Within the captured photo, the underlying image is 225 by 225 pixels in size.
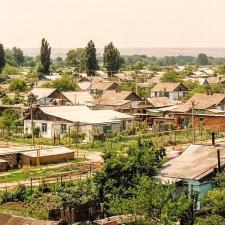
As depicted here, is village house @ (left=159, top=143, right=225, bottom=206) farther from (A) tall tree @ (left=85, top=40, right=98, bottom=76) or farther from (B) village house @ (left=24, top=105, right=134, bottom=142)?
(A) tall tree @ (left=85, top=40, right=98, bottom=76)

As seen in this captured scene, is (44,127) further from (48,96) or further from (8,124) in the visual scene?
(48,96)

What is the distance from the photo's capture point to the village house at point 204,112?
166 feet

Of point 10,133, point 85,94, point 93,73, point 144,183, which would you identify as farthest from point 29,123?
point 93,73

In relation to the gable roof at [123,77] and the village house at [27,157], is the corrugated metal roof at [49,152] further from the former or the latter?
the gable roof at [123,77]

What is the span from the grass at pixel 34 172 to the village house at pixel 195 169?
839cm

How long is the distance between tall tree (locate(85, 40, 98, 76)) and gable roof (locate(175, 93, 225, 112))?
44.0 m

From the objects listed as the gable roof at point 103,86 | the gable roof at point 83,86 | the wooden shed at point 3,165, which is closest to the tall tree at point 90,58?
the gable roof at point 83,86

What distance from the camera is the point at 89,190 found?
25703 mm

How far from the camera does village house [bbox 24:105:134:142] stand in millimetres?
45406

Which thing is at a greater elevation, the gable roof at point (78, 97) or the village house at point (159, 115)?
the gable roof at point (78, 97)

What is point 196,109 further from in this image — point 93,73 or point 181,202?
point 93,73

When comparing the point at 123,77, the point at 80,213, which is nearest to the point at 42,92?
the point at 123,77

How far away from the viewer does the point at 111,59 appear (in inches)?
4286

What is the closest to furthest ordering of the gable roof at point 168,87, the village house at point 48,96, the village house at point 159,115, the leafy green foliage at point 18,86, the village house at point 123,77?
the village house at point 159,115 → the village house at point 48,96 → the gable roof at point 168,87 → the leafy green foliage at point 18,86 → the village house at point 123,77
